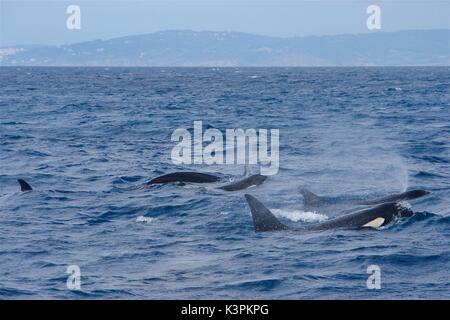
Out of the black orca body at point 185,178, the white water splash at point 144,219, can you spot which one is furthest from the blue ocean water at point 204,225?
the black orca body at point 185,178

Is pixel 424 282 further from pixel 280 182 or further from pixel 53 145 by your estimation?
pixel 53 145

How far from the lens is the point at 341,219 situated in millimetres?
15156

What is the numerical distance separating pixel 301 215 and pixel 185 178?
5.44 metres

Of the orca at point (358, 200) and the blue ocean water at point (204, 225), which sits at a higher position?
the orca at point (358, 200)

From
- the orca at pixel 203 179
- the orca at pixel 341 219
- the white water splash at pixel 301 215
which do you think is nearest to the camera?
the orca at pixel 341 219

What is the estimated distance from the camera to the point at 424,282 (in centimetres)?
1148

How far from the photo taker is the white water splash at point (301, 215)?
1614 centimetres

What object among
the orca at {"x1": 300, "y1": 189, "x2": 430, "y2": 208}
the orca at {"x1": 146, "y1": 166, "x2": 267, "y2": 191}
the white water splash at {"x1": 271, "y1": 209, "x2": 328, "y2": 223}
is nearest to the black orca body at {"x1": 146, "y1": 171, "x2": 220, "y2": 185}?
the orca at {"x1": 146, "y1": 166, "x2": 267, "y2": 191}

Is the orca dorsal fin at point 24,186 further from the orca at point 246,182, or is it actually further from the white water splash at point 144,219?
the orca at point 246,182

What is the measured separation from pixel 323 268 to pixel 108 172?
40.5 ft

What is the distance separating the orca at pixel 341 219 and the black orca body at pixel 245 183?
5.27m

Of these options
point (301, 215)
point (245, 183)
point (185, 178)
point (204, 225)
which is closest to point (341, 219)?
point (301, 215)
